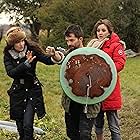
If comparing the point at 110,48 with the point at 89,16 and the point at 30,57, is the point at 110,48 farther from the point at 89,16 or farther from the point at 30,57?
the point at 89,16

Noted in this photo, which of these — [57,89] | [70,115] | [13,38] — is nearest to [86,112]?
[70,115]

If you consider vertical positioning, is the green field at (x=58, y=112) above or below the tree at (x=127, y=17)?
below

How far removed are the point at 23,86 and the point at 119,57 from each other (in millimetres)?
1229

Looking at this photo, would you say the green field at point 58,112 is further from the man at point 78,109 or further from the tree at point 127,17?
the tree at point 127,17

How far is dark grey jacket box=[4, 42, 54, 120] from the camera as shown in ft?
18.1

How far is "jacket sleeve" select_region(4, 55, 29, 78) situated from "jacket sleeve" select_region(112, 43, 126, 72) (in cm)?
110

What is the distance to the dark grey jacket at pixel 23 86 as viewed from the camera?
552 centimetres

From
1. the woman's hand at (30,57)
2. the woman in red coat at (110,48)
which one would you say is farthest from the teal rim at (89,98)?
the woman's hand at (30,57)

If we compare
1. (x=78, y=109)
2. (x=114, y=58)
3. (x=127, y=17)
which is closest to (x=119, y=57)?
(x=114, y=58)

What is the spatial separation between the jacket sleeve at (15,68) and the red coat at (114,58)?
1.06m

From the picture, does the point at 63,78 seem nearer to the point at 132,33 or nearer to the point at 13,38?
the point at 13,38

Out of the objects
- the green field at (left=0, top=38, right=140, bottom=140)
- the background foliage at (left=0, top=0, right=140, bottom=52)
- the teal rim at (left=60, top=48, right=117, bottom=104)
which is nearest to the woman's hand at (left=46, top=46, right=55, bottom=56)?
the teal rim at (left=60, top=48, right=117, bottom=104)

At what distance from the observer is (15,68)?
17.7ft

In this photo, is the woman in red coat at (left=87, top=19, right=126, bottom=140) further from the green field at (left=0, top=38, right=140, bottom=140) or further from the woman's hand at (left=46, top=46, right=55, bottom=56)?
the green field at (left=0, top=38, right=140, bottom=140)
